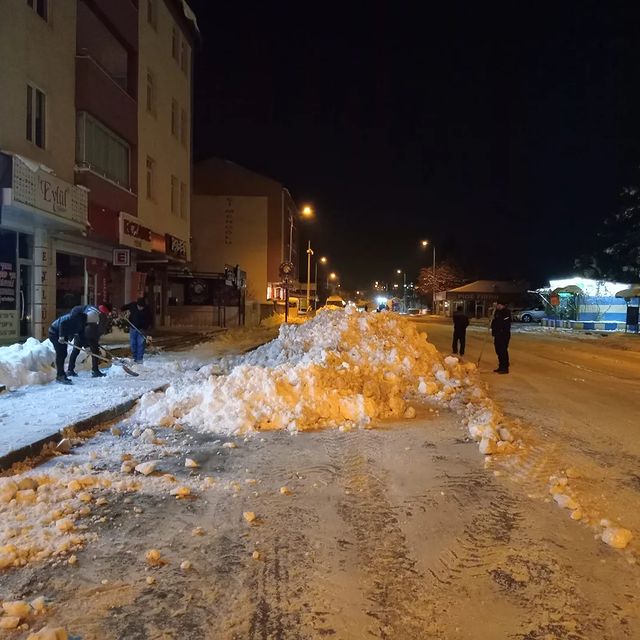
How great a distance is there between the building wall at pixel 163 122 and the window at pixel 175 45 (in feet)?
0.69

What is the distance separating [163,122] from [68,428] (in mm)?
20204

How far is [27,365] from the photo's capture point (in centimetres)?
1066

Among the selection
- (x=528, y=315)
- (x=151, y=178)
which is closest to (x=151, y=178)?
(x=151, y=178)

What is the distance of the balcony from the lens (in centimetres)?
1691

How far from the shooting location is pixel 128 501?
15.6 ft

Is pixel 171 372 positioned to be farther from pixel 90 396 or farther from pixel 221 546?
pixel 221 546

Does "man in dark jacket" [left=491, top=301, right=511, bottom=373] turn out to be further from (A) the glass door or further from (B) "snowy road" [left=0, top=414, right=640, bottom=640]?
(A) the glass door

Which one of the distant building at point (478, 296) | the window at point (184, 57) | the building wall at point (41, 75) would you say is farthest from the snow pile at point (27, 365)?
the distant building at point (478, 296)

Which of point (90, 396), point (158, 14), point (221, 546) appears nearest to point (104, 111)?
point (158, 14)

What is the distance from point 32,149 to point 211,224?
123ft

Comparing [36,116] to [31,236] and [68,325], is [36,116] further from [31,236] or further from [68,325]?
[68,325]

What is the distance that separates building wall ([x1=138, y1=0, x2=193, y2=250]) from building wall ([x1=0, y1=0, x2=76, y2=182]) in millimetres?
5045

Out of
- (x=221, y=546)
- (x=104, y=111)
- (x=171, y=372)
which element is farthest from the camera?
(x=104, y=111)

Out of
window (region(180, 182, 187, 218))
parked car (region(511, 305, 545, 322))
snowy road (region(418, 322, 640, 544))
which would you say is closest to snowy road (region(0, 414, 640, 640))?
snowy road (region(418, 322, 640, 544))
